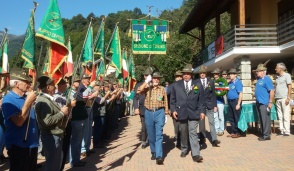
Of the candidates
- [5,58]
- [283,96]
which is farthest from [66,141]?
[283,96]

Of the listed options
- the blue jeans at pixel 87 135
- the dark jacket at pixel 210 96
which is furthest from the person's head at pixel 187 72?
the blue jeans at pixel 87 135

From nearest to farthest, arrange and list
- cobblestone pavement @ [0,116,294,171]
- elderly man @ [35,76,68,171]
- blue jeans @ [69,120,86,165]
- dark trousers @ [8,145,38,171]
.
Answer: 1. dark trousers @ [8,145,38,171]
2. elderly man @ [35,76,68,171]
3. blue jeans @ [69,120,86,165]
4. cobblestone pavement @ [0,116,294,171]

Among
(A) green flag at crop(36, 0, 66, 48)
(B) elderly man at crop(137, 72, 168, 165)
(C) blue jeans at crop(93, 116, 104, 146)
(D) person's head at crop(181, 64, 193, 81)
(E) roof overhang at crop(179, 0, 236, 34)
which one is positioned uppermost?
(E) roof overhang at crop(179, 0, 236, 34)

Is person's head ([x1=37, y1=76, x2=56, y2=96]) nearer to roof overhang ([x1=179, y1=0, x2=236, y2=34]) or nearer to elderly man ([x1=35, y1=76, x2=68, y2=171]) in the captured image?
elderly man ([x1=35, y1=76, x2=68, y2=171])

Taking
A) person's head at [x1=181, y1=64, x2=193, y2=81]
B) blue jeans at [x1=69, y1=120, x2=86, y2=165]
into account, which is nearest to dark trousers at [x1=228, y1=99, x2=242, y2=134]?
person's head at [x1=181, y1=64, x2=193, y2=81]

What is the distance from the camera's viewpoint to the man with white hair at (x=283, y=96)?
30.8 ft

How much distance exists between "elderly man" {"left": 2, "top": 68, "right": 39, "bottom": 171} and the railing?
517 inches

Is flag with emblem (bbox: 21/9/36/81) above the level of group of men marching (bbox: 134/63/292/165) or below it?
above

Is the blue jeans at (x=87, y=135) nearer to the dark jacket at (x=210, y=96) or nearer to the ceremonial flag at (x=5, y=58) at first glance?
the ceremonial flag at (x=5, y=58)

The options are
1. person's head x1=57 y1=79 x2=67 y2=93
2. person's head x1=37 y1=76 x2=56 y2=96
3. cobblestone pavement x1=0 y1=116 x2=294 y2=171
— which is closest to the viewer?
person's head x1=37 y1=76 x2=56 y2=96

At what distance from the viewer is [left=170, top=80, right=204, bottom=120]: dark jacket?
7.34 meters

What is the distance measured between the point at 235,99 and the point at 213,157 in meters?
2.99

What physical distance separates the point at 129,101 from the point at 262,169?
640 inches

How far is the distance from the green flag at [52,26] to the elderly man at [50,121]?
80cm
